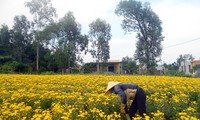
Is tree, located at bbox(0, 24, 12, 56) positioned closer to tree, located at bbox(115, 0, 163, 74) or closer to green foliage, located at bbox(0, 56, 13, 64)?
green foliage, located at bbox(0, 56, 13, 64)

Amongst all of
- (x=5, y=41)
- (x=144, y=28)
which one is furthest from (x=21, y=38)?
(x=144, y=28)

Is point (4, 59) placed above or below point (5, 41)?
below

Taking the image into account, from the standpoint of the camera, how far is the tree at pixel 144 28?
39.6m

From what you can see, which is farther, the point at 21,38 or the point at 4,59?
the point at 21,38

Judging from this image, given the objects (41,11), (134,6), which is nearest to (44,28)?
(41,11)

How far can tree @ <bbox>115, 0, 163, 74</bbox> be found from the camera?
39594mm

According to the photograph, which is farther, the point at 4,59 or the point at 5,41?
the point at 5,41

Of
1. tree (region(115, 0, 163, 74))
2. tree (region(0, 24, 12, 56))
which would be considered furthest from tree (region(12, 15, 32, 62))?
tree (region(115, 0, 163, 74))

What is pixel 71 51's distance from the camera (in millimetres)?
39375

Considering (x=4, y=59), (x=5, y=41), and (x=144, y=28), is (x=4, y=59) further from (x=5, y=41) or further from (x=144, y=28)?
(x=144, y=28)

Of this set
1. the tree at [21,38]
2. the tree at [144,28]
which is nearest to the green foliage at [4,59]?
the tree at [21,38]

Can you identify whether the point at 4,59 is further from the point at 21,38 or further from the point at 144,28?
the point at 144,28

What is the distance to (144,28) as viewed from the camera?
42062 mm

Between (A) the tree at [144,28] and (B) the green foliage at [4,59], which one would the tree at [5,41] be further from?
(A) the tree at [144,28]
